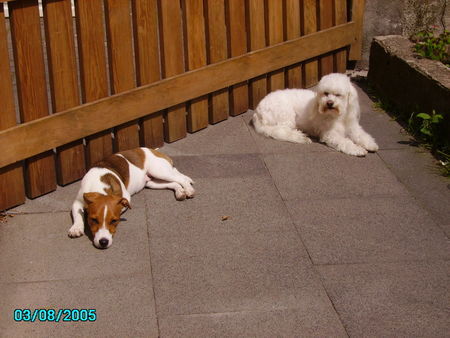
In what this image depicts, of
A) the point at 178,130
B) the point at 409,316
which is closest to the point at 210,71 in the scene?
the point at 178,130

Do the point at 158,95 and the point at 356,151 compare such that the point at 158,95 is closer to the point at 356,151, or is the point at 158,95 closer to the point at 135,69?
the point at 135,69

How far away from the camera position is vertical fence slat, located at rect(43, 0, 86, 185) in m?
5.54

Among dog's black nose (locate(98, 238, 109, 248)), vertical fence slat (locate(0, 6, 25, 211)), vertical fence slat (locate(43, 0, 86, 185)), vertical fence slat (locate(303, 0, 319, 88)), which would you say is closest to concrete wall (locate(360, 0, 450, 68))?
vertical fence slat (locate(303, 0, 319, 88))

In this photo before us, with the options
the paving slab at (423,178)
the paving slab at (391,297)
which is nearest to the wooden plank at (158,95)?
the paving slab at (423,178)

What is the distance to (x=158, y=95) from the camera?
646cm

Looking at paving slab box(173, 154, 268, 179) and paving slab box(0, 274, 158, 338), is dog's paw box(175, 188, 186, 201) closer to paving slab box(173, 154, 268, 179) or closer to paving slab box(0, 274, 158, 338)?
paving slab box(173, 154, 268, 179)

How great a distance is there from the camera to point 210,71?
6902 mm

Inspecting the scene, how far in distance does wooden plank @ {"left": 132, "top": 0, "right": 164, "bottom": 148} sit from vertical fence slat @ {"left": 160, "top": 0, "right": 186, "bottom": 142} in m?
0.09

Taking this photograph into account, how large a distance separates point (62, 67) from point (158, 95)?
1.05m

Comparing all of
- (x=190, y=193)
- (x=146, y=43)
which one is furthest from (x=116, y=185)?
(x=146, y=43)

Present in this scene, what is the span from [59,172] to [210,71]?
5.99ft

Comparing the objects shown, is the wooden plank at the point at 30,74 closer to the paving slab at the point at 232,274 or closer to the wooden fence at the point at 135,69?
the wooden fence at the point at 135,69

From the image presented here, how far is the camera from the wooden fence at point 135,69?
217 inches

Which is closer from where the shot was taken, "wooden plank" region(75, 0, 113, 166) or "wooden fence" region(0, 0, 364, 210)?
"wooden fence" region(0, 0, 364, 210)
